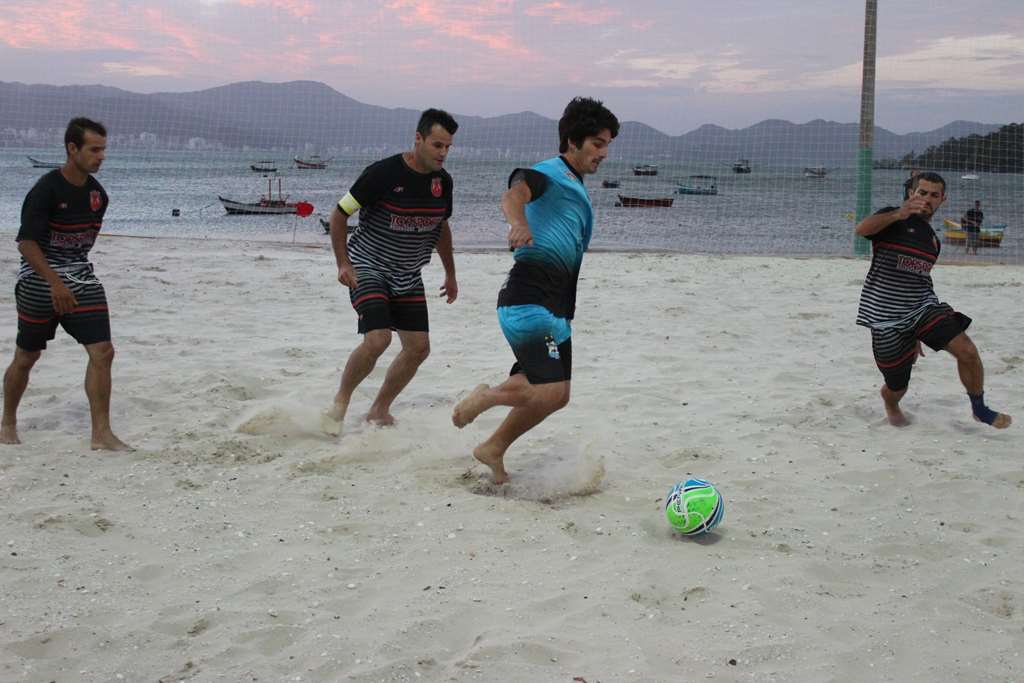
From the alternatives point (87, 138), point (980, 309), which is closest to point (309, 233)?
point (980, 309)

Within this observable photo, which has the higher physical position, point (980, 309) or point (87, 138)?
point (87, 138)

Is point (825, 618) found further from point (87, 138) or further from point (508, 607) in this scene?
point (87, 138)

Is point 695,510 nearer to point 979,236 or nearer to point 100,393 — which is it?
point 100,393

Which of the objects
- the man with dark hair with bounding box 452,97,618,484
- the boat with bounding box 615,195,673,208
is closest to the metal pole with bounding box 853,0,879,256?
the man with dark hair with bounding box 452,97,618,484

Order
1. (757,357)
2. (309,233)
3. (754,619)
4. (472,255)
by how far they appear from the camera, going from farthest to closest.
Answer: (309,233), (472,255), (757,357), (754,619)

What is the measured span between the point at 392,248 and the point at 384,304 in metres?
0.31

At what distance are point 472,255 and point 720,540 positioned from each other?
9.90 metres

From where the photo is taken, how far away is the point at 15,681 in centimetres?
255

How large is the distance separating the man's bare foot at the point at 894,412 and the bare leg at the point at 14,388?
4.47m

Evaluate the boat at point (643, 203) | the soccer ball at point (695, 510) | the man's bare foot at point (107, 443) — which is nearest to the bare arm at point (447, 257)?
the man's bare foot at point (107, 443)

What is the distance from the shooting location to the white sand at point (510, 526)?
9.07 feet

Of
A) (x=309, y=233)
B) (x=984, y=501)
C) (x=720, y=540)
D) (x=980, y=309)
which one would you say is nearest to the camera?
(x=720, y=540)

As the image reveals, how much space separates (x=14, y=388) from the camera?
15.3 feet

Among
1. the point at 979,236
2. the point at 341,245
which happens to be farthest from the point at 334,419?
the point at 979,236
